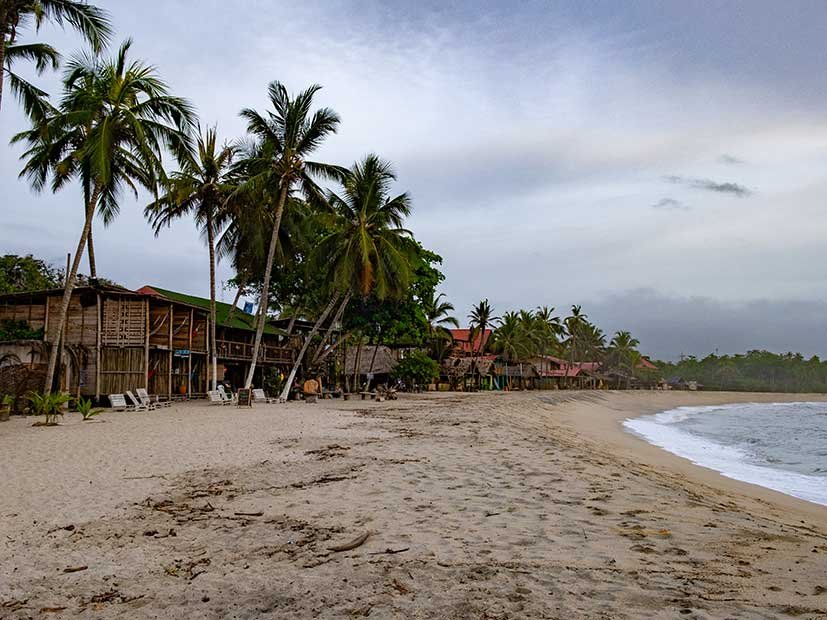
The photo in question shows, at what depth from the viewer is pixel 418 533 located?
4.95 m

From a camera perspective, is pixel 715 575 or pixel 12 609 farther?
pixel 715 575

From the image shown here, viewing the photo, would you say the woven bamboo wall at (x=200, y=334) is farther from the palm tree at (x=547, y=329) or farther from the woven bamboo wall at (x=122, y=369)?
the palm tree at (x=547, y=329)

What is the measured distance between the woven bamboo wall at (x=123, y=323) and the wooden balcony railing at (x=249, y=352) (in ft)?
17.4

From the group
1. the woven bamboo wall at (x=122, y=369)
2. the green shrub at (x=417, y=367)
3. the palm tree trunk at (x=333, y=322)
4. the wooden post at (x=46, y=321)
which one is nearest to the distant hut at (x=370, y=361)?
the green shrub at (x=417, y=367)

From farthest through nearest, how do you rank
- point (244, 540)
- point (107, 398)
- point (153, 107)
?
1. point (107, 398)
2. point (153, 107)
3. point (244, 540)

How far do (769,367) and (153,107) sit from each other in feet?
369

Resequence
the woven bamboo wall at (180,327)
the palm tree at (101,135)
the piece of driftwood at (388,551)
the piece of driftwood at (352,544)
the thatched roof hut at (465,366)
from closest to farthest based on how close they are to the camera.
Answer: the piece of driftwood at (388,551) < the piece of driftwood at (352,544) < the palm tree at (101,135) < the woven bamboo wall at (180,327) < the thatched roof hut at (465,366)

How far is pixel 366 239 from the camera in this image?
24547mm

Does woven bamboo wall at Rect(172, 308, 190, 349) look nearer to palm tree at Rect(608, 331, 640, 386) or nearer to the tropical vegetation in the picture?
the tropical vegetation

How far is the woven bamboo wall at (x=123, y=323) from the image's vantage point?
69.2 feet

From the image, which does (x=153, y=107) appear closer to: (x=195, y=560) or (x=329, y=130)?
(x=329, y=130)

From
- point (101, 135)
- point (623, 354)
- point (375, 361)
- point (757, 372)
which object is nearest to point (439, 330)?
point (375, 361)

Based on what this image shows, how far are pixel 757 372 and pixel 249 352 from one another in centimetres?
10351

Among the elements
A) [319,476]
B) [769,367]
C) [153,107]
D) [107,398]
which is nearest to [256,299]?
[107,398]
